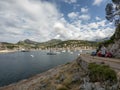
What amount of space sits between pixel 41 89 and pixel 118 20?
3246 cm

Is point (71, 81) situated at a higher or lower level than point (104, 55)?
lower

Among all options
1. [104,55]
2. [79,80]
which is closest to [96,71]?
[79,80]

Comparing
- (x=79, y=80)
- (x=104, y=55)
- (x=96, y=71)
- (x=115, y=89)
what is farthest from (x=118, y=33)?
(x=115, y=89)

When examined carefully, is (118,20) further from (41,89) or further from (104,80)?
(104,80)

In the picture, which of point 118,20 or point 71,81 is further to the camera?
point 118,20

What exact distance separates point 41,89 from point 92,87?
16033 mm

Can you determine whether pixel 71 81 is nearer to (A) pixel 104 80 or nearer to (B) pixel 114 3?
(A) pixel 104 80

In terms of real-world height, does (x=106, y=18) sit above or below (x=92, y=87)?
above

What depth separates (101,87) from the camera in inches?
587

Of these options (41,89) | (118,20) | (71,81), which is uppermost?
(118,20)

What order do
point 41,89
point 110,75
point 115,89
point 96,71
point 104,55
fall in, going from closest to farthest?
point 115,89
point 110,75
point 96,71
point 41,89
point 104,55

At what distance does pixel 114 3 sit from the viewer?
4750 cm

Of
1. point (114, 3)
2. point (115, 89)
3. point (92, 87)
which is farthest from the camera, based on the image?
point (114, 3)

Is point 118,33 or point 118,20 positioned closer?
point 118,33
